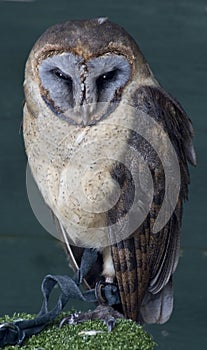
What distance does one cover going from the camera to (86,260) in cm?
238

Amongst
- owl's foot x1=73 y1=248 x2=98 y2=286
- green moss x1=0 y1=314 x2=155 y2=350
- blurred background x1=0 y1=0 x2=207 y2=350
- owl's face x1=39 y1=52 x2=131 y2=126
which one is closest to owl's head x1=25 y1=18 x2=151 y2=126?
owl's face x1=39 y1=52 x2=131 y2=126

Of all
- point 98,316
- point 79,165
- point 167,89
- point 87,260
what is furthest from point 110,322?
point 167,89

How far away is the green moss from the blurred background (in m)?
0.85

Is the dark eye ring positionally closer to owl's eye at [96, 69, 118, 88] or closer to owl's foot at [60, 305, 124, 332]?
owl's eye at [96, 69, 118, 88]

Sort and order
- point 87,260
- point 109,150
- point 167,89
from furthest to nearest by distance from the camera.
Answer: point 167,89, point 87,260, point 109,150

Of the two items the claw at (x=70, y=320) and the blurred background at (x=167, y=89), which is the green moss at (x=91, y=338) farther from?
the blurred background at (x=167, y=89)

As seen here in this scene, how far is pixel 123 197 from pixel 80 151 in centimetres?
13

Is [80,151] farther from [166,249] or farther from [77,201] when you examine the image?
[166,249]

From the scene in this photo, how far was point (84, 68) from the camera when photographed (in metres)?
2.14

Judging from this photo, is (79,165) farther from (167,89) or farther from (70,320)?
(167,89)

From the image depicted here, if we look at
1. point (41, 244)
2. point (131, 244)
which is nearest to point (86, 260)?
point (131, 244)

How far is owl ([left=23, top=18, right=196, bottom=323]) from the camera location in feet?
7.14

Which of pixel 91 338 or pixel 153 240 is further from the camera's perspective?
pixel 153 240

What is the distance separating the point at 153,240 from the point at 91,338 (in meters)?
0.25
